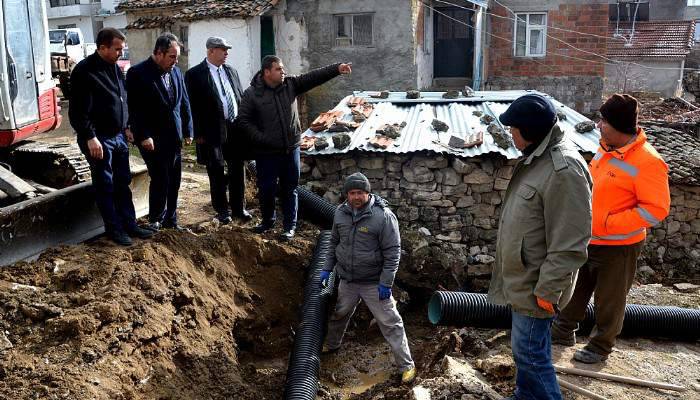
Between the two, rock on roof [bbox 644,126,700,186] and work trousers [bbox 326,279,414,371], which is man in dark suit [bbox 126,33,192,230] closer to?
work trousers [bbox 326,279,414,371]

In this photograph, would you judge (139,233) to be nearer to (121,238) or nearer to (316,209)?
(121,238)

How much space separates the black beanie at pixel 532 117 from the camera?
10.4 ft

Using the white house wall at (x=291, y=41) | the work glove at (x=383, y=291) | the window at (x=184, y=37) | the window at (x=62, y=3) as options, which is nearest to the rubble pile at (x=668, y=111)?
the white house wall at (x=291, y=41)

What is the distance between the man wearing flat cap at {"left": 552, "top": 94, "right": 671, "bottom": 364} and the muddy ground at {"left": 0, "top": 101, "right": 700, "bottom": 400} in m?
0.47

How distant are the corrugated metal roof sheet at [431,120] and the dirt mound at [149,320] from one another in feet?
9.05

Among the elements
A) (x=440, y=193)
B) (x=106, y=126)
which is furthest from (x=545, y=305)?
(x=440, y=193)

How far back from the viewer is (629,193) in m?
4.13

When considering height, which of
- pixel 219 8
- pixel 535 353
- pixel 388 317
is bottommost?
pixel 388 317

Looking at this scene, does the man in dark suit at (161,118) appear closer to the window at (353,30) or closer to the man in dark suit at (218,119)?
the man in dark suit at (218,119)

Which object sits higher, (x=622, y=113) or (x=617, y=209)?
(x=622, y=113)

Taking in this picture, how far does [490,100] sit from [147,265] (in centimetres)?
666

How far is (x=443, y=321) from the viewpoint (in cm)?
503

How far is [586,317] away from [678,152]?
546 cm

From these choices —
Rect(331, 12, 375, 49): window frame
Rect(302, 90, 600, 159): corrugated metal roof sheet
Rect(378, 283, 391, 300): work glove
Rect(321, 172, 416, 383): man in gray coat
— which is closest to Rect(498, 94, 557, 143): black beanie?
Rect(321, 172, 416, 383): man in gray coat
